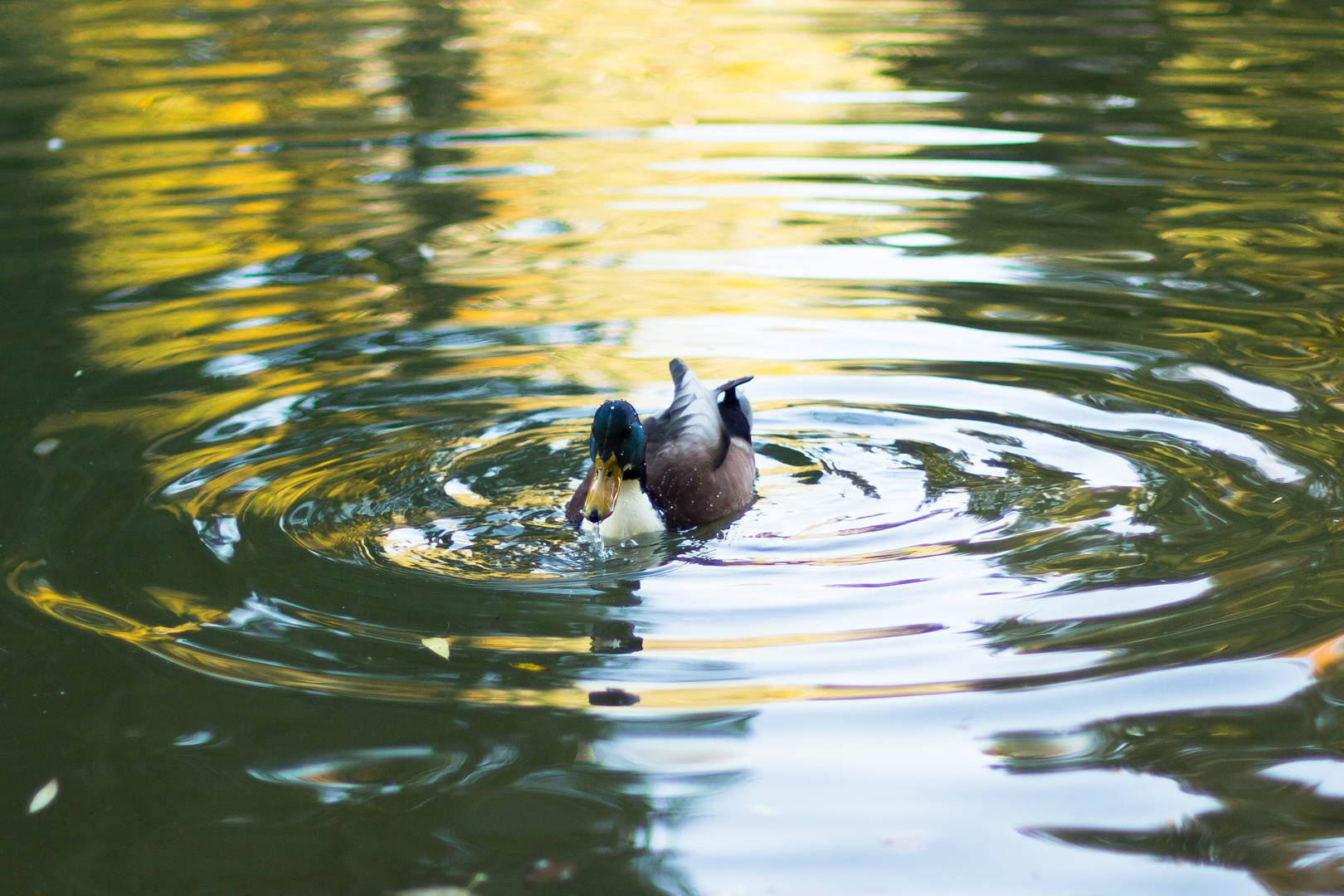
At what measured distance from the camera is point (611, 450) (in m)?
5.54

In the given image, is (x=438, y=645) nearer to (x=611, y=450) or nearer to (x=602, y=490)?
(x=602, y=490)

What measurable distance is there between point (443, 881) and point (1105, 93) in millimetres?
11181

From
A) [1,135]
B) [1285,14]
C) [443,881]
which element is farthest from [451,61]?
[443,881]

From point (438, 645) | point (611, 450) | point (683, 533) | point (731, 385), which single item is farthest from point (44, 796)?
point (731, 385)

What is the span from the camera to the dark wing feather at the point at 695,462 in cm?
579

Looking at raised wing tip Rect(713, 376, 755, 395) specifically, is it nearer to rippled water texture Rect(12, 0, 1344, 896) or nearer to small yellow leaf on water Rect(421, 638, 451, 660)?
rippled water texture Rect(12, 0, 1344, 896)

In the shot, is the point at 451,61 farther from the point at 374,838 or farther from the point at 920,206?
the point at 374,838

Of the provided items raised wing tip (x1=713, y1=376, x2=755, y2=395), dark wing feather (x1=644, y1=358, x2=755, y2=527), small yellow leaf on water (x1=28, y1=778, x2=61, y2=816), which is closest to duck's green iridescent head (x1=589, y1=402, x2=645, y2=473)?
dark wing feather (x1=644, y1=358, x2=755, y2=527)

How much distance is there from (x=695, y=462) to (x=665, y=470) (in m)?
0.15

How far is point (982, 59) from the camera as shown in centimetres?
1429

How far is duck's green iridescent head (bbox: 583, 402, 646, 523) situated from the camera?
214 inches

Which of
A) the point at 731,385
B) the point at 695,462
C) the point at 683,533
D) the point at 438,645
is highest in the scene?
the point at 731,385

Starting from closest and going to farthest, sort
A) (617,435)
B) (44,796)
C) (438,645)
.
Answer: (44,796)
(438,645)
(617,435)

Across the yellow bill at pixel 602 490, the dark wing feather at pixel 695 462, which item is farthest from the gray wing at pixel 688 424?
the yellow bill at pixel 602 490
